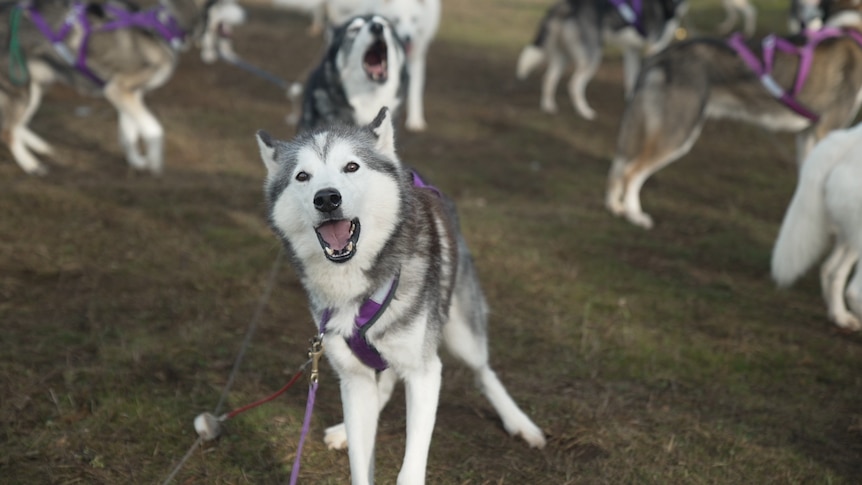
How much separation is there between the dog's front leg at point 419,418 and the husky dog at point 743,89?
442 centimetres

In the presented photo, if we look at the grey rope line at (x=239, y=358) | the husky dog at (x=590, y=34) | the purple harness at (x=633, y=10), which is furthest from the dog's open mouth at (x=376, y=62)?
the purple harness at (x=633, y=10)

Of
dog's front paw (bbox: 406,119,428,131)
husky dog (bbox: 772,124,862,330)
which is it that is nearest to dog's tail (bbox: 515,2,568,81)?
dog's front paw (bbox: 406,119,428,131)

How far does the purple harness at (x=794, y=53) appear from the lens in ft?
21.4

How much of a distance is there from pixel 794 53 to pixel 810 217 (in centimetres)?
280

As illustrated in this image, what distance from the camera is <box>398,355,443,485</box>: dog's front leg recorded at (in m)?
2.72

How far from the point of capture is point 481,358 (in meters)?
3.43

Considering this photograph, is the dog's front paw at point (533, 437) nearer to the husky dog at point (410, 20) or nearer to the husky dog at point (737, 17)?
the husky dog at point (410, 20)

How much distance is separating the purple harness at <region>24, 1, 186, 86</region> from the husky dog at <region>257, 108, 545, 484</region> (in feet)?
16.7

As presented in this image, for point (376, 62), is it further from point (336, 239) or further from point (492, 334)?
point (336, 239)

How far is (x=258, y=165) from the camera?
315 inches

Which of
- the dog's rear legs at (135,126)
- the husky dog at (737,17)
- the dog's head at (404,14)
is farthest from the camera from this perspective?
the husky dog at (737,17)

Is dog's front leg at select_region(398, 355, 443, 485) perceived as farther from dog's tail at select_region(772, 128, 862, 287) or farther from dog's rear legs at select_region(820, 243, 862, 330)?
dog's rear legs at select_region(820, 243, 862, 330)

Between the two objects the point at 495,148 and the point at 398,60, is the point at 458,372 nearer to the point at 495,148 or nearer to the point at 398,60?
the point at 398,60

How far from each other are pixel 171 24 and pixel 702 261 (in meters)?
5.29
